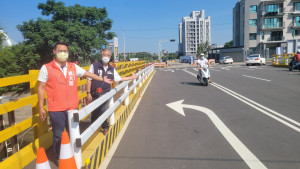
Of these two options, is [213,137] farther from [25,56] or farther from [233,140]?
[25,56]

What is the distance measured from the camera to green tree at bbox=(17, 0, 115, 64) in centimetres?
3275

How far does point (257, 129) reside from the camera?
200 inches

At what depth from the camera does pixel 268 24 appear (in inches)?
2175

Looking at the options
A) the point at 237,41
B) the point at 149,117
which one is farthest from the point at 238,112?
the point at 237,41

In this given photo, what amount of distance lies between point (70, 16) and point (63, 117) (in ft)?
122

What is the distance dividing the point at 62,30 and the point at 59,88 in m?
34.1

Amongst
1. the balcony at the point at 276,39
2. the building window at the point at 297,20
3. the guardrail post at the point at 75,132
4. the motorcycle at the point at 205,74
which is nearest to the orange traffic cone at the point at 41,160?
the guardrail post at the point at 75,132

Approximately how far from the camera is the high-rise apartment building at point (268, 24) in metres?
54.5

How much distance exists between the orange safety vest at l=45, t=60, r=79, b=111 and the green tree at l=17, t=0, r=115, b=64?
30.7m

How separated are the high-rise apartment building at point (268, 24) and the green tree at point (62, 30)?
36647 mm

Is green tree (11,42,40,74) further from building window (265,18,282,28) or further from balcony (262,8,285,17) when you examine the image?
building window (265,18,282,28)

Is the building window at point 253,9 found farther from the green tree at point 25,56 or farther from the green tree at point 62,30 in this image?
the green tree at point 25,56

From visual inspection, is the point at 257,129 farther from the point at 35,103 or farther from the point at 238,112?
the point at 35,103

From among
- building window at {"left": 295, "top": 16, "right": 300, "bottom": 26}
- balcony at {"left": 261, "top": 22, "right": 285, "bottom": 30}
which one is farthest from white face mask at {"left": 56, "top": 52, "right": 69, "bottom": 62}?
building window at {"left": 295, "top": 16, "right": 300, "bottom": 26}
